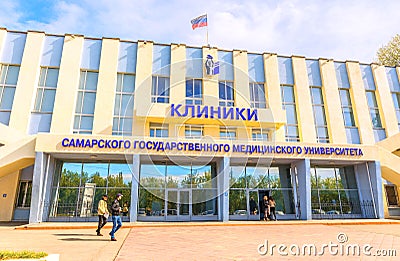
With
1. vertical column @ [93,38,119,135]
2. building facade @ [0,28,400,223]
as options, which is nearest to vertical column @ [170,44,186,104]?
building facade @ [0,28,400,223]

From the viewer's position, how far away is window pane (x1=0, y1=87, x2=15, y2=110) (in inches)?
690

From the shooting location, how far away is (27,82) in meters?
18.1

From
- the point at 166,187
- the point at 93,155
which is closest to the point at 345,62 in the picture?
the point at 166,187

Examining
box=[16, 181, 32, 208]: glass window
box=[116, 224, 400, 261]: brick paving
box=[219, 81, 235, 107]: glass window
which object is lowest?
box=[116, 224, 400, 261]: brick paving

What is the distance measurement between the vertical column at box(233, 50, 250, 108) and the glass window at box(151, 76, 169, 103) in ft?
17.1

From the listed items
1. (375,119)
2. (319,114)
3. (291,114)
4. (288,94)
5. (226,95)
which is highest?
(288,94)

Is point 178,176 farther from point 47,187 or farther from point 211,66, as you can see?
point 211,66

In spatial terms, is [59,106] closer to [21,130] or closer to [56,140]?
[21,130]

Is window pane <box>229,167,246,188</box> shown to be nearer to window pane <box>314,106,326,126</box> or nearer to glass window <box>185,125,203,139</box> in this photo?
glass window <box>185,125,203,139</box>

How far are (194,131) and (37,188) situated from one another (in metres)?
9.62

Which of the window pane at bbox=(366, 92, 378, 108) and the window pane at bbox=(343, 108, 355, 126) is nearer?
the window pane at bbox=(343, 108, 355, 126)

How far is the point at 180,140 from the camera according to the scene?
14.8 m

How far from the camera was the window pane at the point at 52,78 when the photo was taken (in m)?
18.6

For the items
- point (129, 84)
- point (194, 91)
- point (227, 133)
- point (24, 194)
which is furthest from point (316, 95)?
point (24, 194)
